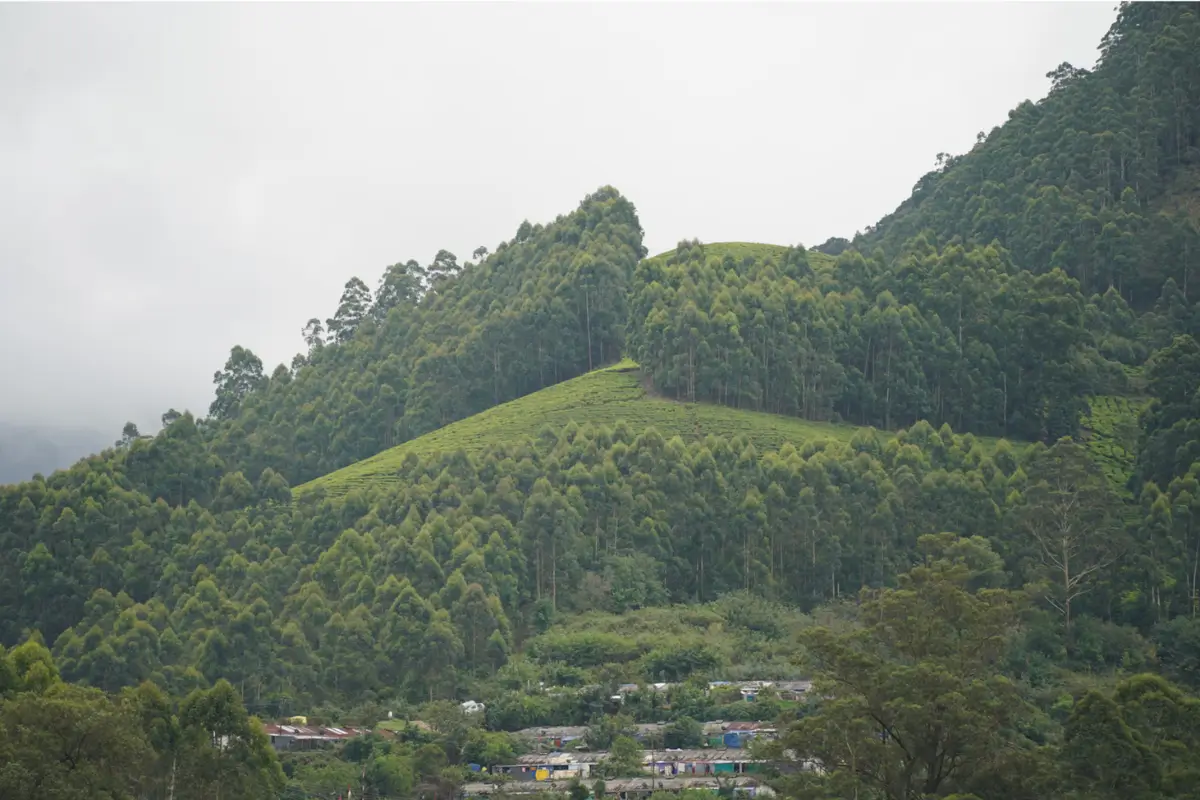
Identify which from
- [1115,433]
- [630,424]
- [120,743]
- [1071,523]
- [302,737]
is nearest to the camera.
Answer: [120,743]

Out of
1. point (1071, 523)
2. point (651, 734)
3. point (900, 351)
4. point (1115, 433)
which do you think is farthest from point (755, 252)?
point (651, 734)

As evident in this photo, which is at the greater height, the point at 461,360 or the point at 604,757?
the point at 461,360

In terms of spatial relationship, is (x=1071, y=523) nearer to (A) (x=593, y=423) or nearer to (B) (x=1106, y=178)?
(A) (x=593, y=423)

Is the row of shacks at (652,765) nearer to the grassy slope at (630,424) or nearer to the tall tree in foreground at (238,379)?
the grassy slope at (630,424)

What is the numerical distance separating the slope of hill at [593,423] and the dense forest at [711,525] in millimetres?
861

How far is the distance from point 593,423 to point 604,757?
36.3 m

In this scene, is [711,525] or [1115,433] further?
Result: [1115,433]

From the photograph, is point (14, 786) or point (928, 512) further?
point (928, 512)

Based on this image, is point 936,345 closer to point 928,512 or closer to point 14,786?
point 928,512

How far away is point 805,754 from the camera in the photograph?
151ft

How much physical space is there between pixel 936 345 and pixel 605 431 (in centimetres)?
2232

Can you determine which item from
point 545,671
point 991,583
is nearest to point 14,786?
point 545,671

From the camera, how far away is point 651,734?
63250 mm

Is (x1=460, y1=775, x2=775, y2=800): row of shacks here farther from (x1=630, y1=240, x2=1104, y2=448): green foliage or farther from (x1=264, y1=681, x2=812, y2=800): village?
(x1=630, y1=240, x2=1104, y2=448): green foliage
